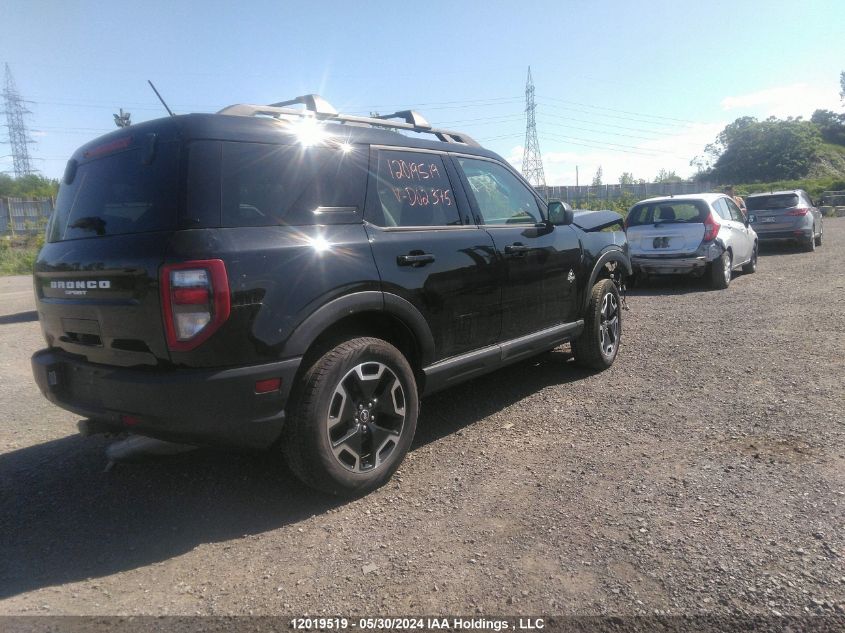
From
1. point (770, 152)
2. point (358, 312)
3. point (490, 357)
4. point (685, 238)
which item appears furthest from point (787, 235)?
point (770, 152)

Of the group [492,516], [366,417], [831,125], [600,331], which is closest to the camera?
[492,516]

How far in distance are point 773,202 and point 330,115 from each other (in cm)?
1574

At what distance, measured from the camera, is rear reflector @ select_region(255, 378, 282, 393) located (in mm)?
→ 2760

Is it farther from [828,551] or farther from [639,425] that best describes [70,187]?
[828,551]

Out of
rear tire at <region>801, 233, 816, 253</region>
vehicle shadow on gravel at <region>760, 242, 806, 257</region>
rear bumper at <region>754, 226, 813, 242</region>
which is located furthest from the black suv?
vehicle shadow on gravel at <region>760, 242, 806, 257</region>

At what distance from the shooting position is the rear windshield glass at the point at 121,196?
280 centimetres

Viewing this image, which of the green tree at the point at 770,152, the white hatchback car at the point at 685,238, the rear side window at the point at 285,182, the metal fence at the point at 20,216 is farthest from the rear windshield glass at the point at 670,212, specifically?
the green tree at the point at 770,152

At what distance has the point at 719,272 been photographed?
10.3m

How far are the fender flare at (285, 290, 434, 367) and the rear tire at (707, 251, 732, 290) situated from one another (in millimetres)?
8370

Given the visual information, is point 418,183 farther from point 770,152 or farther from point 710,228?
point 770,152

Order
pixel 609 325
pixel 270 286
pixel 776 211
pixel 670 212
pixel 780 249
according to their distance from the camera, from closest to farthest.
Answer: pixel 270 286 → pixel 609 325 → pixel 670 212 → pixel 776 211 → pixel 780 249

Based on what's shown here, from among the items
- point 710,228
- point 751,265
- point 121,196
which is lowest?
point 751,265

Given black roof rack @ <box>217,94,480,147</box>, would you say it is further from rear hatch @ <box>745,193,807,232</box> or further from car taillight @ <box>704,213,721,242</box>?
rear hatch @ <box>745,193,807,232</box>

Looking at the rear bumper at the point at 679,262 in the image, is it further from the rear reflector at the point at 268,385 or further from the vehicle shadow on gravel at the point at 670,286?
the rear reflector at the point at 268,385
